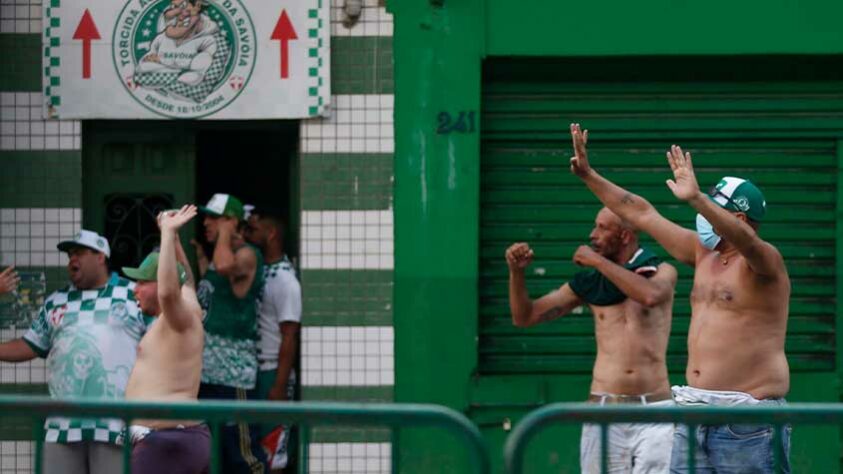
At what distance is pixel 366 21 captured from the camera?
33.6ft

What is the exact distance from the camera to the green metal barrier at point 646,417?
516 centimetres

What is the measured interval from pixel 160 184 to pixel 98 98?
2.35ft

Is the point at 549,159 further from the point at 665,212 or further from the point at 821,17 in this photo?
the point at 821,17

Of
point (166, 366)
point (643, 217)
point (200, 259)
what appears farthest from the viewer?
point (200, 259)

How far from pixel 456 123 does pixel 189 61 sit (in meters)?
1.76

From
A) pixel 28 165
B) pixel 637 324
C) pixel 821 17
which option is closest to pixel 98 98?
pixel 28 165

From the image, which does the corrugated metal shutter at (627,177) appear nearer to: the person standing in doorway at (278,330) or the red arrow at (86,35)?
the person standing in doorway at (278,330)

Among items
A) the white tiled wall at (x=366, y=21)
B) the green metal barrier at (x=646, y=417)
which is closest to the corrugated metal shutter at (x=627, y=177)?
the white tiled wall at (x=366, y=21)

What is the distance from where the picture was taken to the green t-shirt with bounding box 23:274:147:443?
8.69 meters

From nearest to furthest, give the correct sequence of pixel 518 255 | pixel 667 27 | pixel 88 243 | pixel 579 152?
pixel 579 152 → pixel 518 255 → pixel 88 243 → pixel 667 27

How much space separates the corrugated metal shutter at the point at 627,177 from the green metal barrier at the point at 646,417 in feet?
17.0

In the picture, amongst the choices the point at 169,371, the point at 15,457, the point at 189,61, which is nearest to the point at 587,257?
the point at 169,371

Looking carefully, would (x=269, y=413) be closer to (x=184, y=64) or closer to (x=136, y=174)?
(x=184, y=64)

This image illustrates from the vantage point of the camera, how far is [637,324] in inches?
334
